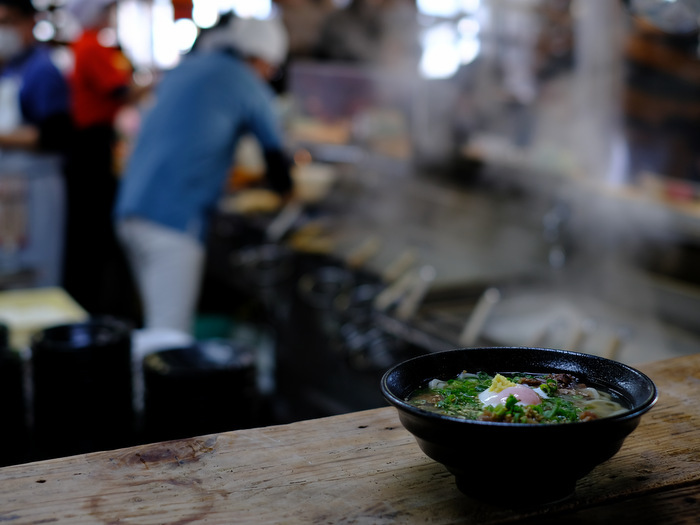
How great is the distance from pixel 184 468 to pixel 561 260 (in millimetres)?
3039

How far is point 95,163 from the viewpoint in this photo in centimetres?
605

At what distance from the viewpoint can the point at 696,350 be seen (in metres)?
2.83

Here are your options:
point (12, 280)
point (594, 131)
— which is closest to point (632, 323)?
point (594, 131)

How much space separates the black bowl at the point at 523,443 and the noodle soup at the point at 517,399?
0.03 m

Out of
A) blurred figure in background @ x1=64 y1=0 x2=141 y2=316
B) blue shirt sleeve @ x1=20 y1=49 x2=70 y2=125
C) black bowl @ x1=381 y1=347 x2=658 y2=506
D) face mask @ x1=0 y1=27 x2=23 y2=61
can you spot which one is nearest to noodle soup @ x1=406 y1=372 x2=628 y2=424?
black bowl @ x1=381 y1=347 x2=658 y2=506

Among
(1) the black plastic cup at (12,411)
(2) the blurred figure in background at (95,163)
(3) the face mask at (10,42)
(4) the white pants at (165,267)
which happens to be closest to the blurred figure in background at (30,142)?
(3) the face mask at (10,42)

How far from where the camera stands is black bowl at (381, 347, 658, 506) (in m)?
0.92

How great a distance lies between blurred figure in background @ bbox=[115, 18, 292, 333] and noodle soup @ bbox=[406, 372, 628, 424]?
305 cm

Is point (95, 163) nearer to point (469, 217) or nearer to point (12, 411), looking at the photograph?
point (469, 217)

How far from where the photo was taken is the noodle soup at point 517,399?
1.02 meters

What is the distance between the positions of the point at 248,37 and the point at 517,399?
3.35 metres

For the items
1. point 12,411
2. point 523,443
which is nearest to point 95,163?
point 12,411

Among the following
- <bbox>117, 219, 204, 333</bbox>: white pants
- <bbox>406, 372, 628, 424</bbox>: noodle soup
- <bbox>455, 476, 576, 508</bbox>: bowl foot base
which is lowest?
<bbox>117, 219, 204, 333</bbox>: white pants

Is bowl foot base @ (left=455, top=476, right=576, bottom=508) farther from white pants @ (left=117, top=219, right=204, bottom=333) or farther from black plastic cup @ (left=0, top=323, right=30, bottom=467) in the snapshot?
white pants @ (left=117, top=219, right=204, bottom=333)
